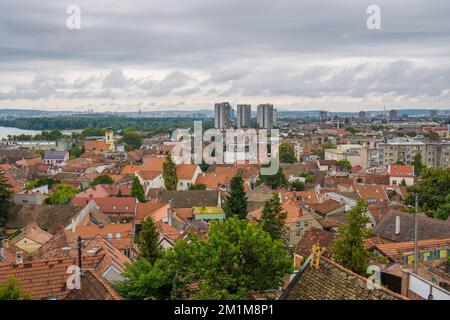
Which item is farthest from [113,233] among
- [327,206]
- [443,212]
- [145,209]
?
[443,212]

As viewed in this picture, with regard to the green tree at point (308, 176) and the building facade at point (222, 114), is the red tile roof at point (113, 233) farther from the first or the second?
the building facade at point (222, 114)

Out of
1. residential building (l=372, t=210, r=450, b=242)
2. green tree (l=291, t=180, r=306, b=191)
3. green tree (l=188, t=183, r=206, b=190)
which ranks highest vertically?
residential building (l=372, t=210, r=450, b=242)

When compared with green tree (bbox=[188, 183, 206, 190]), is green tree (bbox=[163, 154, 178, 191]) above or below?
above

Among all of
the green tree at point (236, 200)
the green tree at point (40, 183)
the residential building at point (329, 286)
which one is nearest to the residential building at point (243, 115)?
the green tree at point (40, 183)

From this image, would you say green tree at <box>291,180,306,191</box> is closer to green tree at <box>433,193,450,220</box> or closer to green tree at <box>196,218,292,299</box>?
green tree at <box>433,193,450,220</box>

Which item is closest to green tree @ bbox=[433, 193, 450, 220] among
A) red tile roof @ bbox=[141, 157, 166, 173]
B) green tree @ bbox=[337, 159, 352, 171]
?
red tile roof @ bbox=[141, 157, 166, 173]
